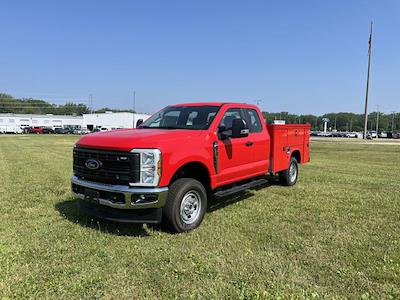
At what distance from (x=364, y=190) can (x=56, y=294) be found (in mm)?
7721

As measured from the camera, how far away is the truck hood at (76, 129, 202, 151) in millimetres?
5176

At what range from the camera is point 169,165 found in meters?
5.30

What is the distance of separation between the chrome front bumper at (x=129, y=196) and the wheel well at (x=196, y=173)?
566 millimetres

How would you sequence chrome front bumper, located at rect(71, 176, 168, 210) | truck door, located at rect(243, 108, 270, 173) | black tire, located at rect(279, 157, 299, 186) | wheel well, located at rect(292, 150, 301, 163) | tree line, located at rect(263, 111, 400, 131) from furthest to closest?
tree line, located at rect(263, 111, 400, 131) → wheel well, located at rect(292, 150, 301, 163) → black tire, located at rect(279, 157, 299, 186) → truck door, located at rect(243, 108, 270, 173) → chrome front bumper, located at rect(71, 176, 168, 210)

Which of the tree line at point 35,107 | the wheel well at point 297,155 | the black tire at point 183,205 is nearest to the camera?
the black tire at point 183,205

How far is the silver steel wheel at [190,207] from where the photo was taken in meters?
5.62

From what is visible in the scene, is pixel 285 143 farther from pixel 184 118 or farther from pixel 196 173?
pixel 196 173

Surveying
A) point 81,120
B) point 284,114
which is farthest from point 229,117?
point 284,114

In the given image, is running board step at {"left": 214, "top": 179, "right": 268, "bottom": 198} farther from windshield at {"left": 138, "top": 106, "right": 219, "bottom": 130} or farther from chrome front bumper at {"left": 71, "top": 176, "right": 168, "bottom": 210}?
chrome front bumper at {"left": 71, "top": 176, "right": 168, "bottom": 210}

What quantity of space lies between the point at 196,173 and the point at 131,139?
1391mm

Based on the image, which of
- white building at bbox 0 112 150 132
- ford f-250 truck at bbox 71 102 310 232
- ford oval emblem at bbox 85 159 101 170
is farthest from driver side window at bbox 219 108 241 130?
white building at bbox 0 112 150 132

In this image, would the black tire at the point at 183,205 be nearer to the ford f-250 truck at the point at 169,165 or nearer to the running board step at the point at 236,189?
the ford f-250 truck at the point at 169,165

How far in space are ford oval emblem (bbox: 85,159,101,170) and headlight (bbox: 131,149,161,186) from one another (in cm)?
70

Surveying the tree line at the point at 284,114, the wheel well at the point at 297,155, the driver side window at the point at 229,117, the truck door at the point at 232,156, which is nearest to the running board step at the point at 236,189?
the truck door at the point at 232,156
